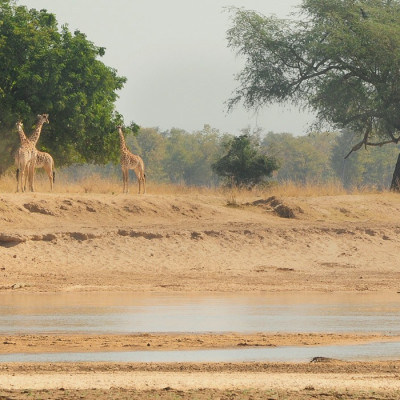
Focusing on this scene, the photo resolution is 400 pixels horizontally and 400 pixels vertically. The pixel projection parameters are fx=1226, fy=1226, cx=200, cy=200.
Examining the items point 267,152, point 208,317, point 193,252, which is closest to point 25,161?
point 193,252

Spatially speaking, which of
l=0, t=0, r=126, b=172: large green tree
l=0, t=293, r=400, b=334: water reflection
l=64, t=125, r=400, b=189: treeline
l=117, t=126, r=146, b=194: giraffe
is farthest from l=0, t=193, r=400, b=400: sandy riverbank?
l=64, t=125, r=400, b=189: treeline

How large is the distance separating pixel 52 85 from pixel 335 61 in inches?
448

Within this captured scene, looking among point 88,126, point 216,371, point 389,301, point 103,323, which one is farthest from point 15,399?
point 88,126

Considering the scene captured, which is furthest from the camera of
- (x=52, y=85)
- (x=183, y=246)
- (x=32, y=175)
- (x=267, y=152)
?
(x=267, y=152)

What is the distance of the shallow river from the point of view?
11844mm

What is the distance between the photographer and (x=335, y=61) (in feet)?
141

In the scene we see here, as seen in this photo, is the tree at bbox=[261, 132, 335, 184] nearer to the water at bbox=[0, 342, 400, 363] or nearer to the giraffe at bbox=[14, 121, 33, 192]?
the giraffe at bbox=[14, 121, 33, 192]

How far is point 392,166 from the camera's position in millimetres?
119438

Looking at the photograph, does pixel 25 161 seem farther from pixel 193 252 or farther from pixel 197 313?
pixel 197 313

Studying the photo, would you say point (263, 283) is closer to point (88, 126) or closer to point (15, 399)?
point (15, 399)

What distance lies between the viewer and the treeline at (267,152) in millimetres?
110438

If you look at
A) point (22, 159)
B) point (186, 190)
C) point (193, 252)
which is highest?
point (22, 159)

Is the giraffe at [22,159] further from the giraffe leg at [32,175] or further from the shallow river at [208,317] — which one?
the shallow river at [208,317]

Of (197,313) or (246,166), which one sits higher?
(246,166)
